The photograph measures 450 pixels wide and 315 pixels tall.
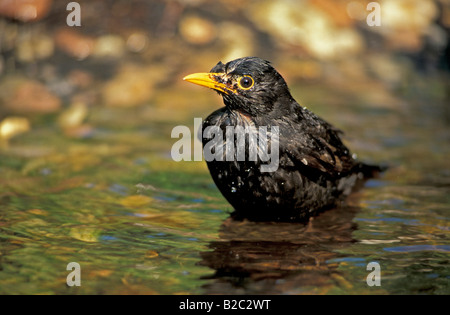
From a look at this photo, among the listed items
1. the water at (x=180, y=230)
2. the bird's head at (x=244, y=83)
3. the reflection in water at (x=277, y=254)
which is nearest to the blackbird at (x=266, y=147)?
the bird's head at (x=244, y=83)

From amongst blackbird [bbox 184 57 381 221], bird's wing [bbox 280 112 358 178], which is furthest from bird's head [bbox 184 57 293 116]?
bird's wing [bbox 280 112 358 178]

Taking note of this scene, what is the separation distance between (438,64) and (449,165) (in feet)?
14.3

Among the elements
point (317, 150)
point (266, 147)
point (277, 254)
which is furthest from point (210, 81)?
point (277, 254)

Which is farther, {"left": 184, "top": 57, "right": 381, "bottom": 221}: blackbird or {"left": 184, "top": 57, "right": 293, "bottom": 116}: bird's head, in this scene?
{"left": 184, "top": 57, "right": 293, "bottom": 116}: bird's head

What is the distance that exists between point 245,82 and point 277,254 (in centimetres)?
145

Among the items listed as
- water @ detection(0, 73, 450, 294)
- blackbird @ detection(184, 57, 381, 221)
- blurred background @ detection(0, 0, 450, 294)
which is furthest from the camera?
blackbird @ detection(184, 57, 381, 221)

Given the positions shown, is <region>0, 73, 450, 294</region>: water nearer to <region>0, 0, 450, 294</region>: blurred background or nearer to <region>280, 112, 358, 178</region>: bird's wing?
<region>0, 0, 450, 294</region>: blurred background

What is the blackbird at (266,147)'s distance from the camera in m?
5.22

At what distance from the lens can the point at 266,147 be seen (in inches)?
205

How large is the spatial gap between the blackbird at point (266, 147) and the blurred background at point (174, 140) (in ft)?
1.12

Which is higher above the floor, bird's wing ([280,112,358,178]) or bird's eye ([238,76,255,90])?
bird's eye ([238,76,255,90])

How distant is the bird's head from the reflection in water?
3.43 ft

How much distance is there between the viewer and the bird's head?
211 inches

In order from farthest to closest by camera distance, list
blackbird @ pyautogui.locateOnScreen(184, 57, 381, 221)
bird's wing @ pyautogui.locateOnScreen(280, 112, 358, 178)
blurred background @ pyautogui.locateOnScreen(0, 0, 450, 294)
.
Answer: bird's wing @ pyautogui.locateOnScreen(280, 112, 358, 178) → blackbird @ pyautogui.locateOnScreen(184, 57, 381, 221) → blurred background @ pyautogui.locateOnScreen(0, 0, 450, 294)
